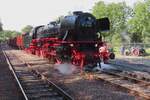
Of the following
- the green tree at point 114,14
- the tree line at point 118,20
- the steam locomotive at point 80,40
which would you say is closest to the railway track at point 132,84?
the steam locomotive at point 80,40

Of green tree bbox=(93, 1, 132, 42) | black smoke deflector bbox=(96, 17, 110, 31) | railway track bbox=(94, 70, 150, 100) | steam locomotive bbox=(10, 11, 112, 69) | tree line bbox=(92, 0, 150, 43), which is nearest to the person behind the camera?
railway track bbox=(94, 70, 150, 100)

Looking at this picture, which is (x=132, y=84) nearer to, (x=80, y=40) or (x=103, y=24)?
(x=80, y=40)

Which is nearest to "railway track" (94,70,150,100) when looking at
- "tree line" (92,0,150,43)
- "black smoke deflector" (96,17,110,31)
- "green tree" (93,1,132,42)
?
"black smoke deflector" (96,17,110,31)

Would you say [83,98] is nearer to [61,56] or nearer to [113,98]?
[113,98]

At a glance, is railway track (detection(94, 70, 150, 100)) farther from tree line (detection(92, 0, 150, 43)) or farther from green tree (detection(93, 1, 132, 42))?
green tree (detection(93, 1, 132, 42))

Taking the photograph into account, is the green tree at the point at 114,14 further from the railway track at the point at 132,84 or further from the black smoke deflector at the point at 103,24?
the railway track at the point at 132,84

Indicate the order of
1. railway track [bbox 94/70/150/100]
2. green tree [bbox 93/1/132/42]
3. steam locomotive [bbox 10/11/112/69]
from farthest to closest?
green tree [bbox 93/1/132/42] → steam locomotive [bbox 10/11/112/69] → railway track [bbox 94/70/150/100]

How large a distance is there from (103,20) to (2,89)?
9.50 meters

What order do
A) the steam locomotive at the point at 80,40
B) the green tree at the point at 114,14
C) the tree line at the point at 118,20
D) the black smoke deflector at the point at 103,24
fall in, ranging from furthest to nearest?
the green tree at the point at 114,14
the tree line at the point at 118,20
the black smoke deflector at the point at 103,24
the steam locomotive at the point at 80,40

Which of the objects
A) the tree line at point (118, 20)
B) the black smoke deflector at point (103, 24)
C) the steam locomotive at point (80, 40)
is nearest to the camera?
the steam locomotive at point (80, 40)

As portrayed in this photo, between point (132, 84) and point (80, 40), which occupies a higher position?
point (80, 40)

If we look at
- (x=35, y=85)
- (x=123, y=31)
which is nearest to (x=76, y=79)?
(x=35, y=85)

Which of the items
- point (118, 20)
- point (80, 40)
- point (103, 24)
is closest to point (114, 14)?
point (118, 20)

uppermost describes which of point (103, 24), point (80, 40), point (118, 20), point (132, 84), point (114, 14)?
point (114, 14)
